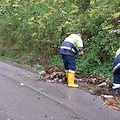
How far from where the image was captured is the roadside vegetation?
718 centimetres

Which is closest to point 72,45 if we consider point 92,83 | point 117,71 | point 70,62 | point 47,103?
point 70,62

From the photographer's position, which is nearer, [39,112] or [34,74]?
[39,112]

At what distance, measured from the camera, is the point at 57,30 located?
902cm

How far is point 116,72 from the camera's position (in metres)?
Result: 5.32

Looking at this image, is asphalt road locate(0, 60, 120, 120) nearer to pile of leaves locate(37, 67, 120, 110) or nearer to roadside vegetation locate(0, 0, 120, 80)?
pile of leaves locate(37, 67, 120, 110)

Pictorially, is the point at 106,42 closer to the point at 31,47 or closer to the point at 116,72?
the point at 116,72

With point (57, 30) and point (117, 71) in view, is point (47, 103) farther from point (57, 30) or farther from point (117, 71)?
point (57, 30)

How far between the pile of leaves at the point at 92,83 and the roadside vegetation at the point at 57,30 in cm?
49

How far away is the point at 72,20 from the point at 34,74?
285cm

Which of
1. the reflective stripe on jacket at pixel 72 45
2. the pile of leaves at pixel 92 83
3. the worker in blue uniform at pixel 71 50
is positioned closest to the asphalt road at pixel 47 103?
the pile of leaves at pixel 92 83

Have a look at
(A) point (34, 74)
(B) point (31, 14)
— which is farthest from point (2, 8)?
(A) point (34, 74)

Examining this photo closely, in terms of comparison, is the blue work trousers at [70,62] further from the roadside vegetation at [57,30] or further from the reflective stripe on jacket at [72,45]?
the roadside vegetation at [57,30]

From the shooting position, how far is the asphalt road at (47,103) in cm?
407

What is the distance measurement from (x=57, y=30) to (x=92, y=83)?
11.8 feet
